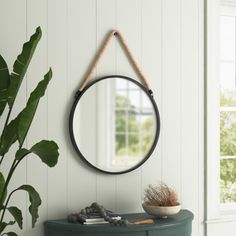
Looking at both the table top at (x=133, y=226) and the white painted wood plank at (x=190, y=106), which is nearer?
the table top at (x=133, y=226)

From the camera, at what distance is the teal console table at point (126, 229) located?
311 centimetres

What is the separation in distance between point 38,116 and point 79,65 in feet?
1.50

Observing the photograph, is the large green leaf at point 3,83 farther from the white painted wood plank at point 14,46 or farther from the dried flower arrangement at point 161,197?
the dried flower arrangement at point 161,197

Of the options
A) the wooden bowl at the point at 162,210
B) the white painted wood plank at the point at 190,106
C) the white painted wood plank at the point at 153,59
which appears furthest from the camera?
the white painted wood plank at the point at 190,106

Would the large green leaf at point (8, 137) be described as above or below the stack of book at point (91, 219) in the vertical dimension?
above

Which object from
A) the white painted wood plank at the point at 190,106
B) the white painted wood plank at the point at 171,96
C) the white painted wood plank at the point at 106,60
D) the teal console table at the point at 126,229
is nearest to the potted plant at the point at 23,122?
the teal console table at the point at 126,229

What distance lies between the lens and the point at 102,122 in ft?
11.5

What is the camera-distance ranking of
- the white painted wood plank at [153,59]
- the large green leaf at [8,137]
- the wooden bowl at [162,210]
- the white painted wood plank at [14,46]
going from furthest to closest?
the white painted wood plank at [153,59]
the wooden bowl at [162,210]
the white painted wood plank at [14,46]
the large green leaf at [8,137]

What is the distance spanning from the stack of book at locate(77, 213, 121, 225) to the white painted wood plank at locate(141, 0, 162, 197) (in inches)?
20.8

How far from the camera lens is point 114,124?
354cm

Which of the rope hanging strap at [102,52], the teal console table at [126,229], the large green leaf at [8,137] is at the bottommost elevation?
the teal console table at [126,229]

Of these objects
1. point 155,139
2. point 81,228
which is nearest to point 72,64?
point 155,139

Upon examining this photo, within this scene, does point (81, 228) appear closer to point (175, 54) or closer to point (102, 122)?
point (102, 122)

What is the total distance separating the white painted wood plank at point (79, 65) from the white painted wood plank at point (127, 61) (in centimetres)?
20
